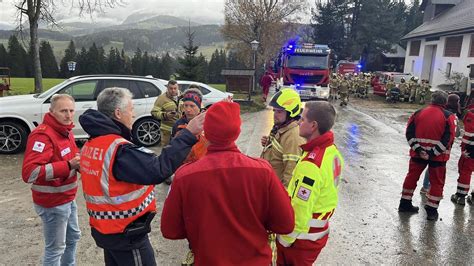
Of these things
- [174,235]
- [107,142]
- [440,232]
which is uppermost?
[107,142]

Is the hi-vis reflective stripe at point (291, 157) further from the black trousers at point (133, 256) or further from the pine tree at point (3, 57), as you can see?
the pine tree at point (3, 57)

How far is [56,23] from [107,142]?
18818 mm

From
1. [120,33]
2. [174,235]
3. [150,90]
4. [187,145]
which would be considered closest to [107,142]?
[187,145]

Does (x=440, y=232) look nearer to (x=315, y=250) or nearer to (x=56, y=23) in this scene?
(x=315, y=250)

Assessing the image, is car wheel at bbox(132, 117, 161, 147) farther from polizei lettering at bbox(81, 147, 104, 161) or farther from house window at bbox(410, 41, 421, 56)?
house window at bbox(410, 41, 421, 56)

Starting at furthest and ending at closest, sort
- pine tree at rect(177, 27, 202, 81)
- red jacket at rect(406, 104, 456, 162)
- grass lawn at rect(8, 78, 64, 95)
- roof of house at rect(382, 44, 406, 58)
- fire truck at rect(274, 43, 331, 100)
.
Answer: roof of house at rect(382, 44, 406, 58) < pine tree at rect(177, 27, 202, 81) < grass lawn at rect(8, 78, 64, 95) < fire truck at rect(274, 43, 331, 100) < red jacket at rect(406, 104, 456, 162)

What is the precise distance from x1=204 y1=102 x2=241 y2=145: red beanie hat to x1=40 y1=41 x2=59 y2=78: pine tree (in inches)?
1874

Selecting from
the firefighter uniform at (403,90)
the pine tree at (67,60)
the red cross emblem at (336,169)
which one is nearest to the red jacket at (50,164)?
the red cross emblem at (336,169)

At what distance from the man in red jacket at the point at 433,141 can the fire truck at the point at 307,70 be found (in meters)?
13.9

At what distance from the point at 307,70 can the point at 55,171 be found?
58.0 feet

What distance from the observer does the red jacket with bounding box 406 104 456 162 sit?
17.7ft

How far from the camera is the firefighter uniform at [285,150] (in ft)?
11.1

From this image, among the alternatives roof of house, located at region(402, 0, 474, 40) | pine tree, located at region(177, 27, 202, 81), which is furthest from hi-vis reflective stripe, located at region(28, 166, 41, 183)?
roof of house, located at region(402, 0, 474, 40)

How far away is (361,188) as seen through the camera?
23.2 ft
